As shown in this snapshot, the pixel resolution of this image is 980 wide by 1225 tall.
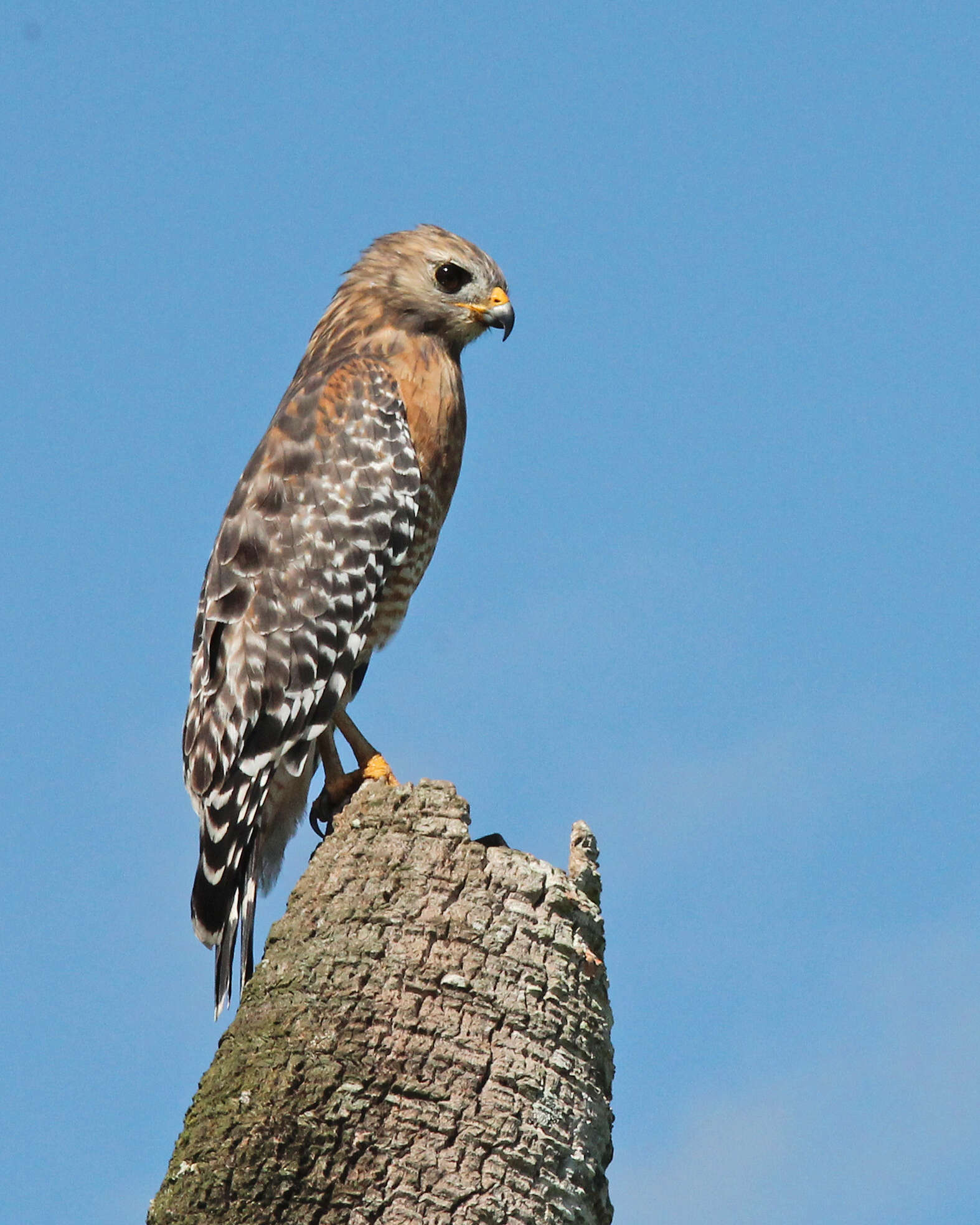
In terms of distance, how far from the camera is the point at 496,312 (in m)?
7.89

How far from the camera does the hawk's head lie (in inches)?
311

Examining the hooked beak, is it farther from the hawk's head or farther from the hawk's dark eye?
the hawk's dark eye

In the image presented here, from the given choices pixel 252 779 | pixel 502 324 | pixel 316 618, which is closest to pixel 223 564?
pixel 316 618

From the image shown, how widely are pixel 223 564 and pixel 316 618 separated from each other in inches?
18.4

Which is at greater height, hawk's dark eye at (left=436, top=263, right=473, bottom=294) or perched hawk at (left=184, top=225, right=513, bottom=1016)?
hawk's dark eye at (left=436, top=263, right=473, bottom=294)

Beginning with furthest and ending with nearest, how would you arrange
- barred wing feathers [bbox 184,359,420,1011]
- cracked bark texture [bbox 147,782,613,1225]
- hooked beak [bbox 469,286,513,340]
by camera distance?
hooked beak [bbox 469,286,513,340] → barred wing feathers [bbox 184,359,420,1011] → cracked bark texture [bbox 147,782,613,1225]

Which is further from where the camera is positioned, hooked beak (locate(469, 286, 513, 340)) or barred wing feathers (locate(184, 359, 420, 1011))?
hooked beak (locate(469, 286, 513, 340))

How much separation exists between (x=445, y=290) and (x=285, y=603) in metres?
1.94

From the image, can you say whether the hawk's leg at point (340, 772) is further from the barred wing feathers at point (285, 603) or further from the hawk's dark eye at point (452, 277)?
the hawk's dark eye at point (452, 277)

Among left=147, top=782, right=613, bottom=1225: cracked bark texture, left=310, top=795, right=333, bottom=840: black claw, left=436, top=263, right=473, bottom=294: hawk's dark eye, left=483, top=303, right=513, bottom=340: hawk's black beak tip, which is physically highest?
left=436, top=263, right=473, bottom=294: hawk's dark eye

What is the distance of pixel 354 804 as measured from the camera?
4.97 m

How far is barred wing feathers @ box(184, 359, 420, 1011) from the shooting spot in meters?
6.43

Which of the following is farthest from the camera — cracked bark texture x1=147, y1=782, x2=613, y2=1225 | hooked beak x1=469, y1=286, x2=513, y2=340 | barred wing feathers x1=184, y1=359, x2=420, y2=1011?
hooked beak x1=469, y1=286, x2=513, y2=340

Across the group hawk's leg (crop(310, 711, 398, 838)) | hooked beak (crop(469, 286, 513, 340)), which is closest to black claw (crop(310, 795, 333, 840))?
hawk's leg (crop(310, 711, 398, 838))
